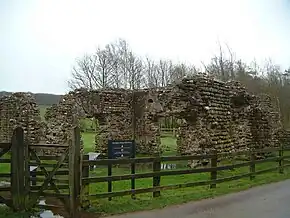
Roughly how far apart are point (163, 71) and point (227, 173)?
135 ft

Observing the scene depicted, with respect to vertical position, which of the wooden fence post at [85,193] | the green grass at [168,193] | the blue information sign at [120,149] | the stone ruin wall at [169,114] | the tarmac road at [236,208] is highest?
the stone ruin wall at [169,114]

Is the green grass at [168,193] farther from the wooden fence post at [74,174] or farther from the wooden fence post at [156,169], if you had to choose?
the wooden fence post at [74,174]

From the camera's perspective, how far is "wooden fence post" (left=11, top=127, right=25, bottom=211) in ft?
25.7

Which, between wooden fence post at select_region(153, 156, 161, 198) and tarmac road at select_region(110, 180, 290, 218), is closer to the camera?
tarmac road at select_region(110, 180, 290, 218)

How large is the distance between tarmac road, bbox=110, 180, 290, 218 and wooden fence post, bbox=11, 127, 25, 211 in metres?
1.92

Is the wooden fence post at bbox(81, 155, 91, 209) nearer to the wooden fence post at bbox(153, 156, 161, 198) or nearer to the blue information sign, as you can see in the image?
the blue information sign

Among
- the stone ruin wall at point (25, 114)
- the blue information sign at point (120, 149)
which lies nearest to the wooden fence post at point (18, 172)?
the blue information sign at point (120, 149)

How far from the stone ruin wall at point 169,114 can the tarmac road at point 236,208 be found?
626 cm

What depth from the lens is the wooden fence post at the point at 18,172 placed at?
7.84 m

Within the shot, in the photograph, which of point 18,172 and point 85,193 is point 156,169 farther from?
point 18,172

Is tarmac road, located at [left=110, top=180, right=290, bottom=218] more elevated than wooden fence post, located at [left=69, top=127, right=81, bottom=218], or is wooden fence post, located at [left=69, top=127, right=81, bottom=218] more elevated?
wooden fence post, located at [left=69, top=127, right=81, bottom=218]

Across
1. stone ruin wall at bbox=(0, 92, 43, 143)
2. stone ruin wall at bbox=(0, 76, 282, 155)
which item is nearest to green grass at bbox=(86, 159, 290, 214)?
stone ruin wall at bbox=(0, 76, 282, 155)

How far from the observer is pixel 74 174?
780 centimetres

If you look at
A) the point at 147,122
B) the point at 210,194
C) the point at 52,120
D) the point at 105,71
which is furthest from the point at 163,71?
the point at 210,194
